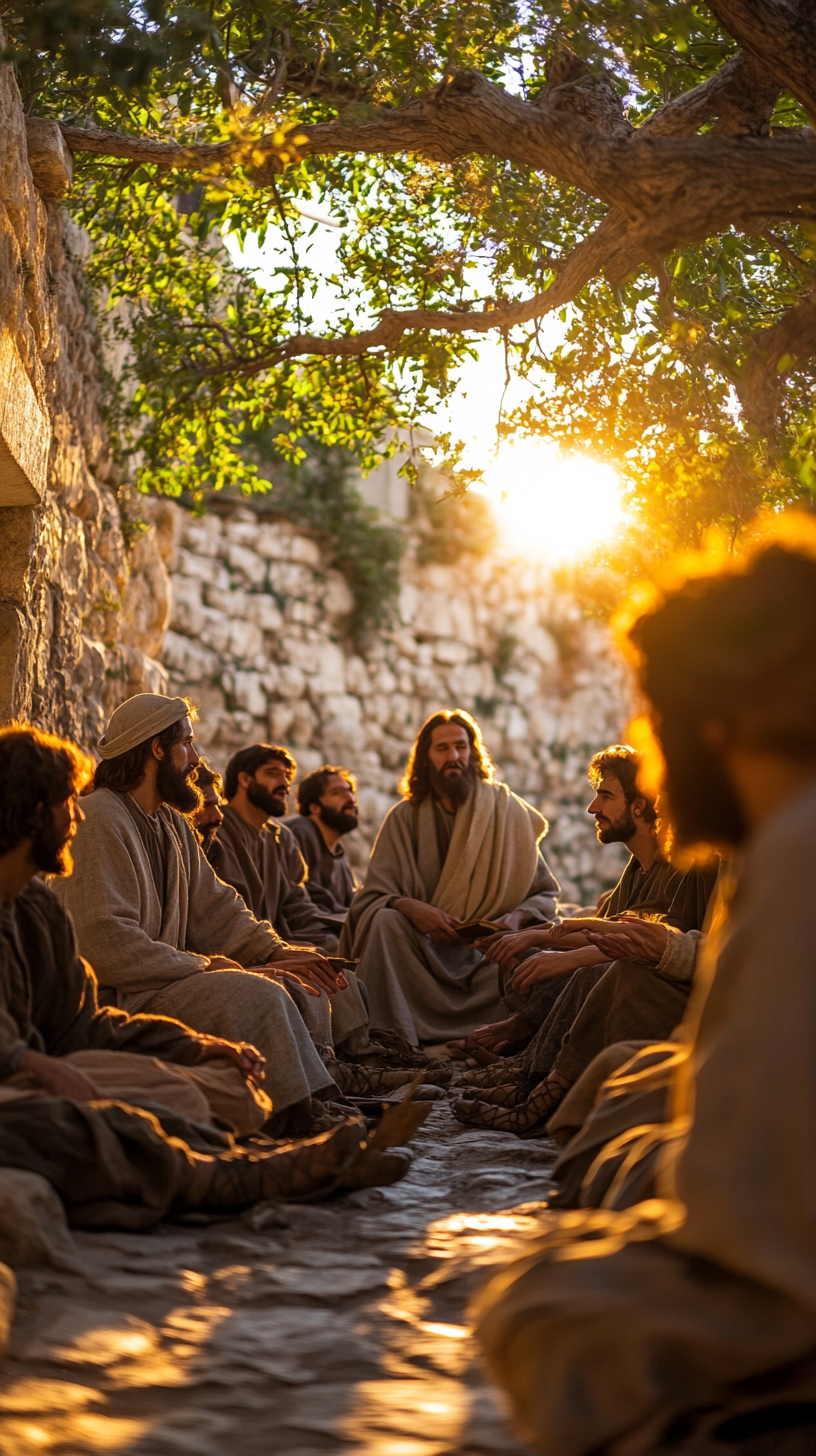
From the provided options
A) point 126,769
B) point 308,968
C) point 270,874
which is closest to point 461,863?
point 270,874

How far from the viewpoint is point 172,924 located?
13.6ft

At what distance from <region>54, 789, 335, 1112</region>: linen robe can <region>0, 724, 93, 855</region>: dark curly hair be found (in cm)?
99

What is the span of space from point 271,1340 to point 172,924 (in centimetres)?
222

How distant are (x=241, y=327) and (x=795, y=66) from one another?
13.2 feet

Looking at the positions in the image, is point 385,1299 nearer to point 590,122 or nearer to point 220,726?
point 590,122

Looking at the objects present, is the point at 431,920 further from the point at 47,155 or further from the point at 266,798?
the point at 47,155

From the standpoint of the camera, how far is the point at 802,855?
4.42 ft

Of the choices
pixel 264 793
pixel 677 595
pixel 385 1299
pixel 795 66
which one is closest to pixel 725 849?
pixel 677 595

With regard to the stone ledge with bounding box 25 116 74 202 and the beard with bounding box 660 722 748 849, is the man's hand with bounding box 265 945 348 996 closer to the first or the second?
the beard with bounding box 660 722 748 849

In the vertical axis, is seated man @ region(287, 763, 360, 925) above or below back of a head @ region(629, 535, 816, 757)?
below

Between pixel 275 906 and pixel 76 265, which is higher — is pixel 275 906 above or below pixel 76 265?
below

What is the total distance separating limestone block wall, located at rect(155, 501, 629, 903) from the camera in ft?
38.9

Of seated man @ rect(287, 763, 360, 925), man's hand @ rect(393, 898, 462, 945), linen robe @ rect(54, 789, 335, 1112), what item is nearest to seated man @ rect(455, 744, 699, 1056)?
man's hand @ rect(393, 898, 462, 945)

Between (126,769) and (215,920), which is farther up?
(126,769)
